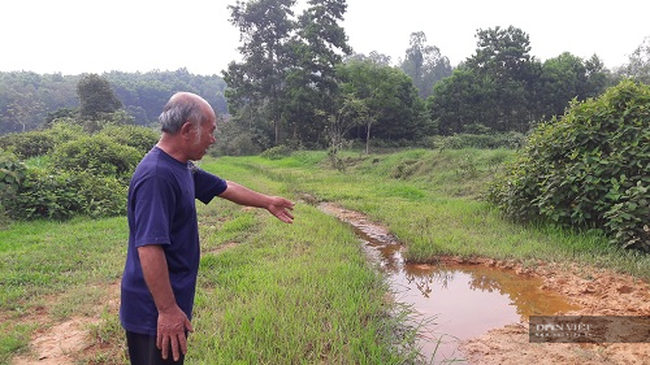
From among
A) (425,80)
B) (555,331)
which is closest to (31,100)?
(425,80)

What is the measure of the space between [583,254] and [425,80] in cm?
4980

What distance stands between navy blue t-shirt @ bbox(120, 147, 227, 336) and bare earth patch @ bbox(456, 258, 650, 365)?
2.16 meters

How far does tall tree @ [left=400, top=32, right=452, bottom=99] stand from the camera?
5112 centimetres

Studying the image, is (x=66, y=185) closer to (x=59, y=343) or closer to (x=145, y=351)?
(x=59, y=343)

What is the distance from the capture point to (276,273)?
4070 millimetres

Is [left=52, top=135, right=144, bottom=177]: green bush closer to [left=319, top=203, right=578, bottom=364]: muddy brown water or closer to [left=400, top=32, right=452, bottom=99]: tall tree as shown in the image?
[left=319, top=203, right=578, bottom=364]: muddy brown water

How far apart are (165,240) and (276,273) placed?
2607 millimetres

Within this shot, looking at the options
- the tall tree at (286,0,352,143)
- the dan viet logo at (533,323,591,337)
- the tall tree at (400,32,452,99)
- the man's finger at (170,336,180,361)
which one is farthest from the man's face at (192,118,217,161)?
the tall tree at (400,32,452,99)

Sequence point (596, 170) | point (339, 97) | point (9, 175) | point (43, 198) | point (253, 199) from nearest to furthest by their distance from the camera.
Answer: point (253, 199) → point (596, 170) → point (9, 175) → point (43, 198) → point (339, 97)

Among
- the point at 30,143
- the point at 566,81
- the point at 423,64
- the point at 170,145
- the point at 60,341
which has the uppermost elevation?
the point at 423,64

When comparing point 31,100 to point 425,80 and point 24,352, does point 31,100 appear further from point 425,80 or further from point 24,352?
point 24,352

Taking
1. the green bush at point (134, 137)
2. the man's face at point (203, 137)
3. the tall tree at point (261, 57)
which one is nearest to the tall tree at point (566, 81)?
the tall tree at point (261, 57)

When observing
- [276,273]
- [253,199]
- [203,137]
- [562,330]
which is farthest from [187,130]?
[562,330]

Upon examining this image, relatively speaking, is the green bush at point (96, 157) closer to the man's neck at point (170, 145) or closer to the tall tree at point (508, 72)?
the man's neck at point (170, 145)
